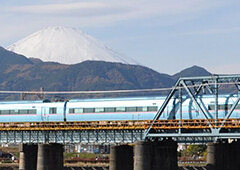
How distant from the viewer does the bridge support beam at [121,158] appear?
10862cm

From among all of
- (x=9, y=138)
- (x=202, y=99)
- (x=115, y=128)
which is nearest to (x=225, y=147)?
(x=202, y=99)

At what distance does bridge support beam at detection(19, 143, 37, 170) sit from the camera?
4513 inches

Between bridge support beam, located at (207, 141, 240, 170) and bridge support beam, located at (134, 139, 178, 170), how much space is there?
5.47 metres

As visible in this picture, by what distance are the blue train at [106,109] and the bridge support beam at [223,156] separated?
6.87 metres

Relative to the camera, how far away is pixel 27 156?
114688mm

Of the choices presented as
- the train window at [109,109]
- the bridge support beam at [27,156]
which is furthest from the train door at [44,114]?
the train window at [109,109]

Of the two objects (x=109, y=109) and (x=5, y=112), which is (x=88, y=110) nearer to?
(x=109, y=109)

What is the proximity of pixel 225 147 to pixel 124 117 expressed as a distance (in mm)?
15577

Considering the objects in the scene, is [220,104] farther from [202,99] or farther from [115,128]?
[115,128]

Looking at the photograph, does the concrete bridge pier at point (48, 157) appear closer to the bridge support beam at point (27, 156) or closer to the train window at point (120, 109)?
the bridge support beam at point (27, 156)

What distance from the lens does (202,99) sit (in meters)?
101

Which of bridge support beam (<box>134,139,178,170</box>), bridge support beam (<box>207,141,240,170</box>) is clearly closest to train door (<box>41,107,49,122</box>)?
bridge support beam (<box>134,139,178,170</box>)

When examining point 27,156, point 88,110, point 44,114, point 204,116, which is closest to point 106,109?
point 88,110

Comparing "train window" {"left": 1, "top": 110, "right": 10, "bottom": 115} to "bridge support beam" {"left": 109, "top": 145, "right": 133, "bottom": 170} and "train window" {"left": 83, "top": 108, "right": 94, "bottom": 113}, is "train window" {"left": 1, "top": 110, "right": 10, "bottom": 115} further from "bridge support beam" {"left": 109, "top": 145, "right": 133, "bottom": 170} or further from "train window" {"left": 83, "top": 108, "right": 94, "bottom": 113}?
"bridge support beam" {"left": 109, "top": 145, "right": 133, "bottom": 170}
